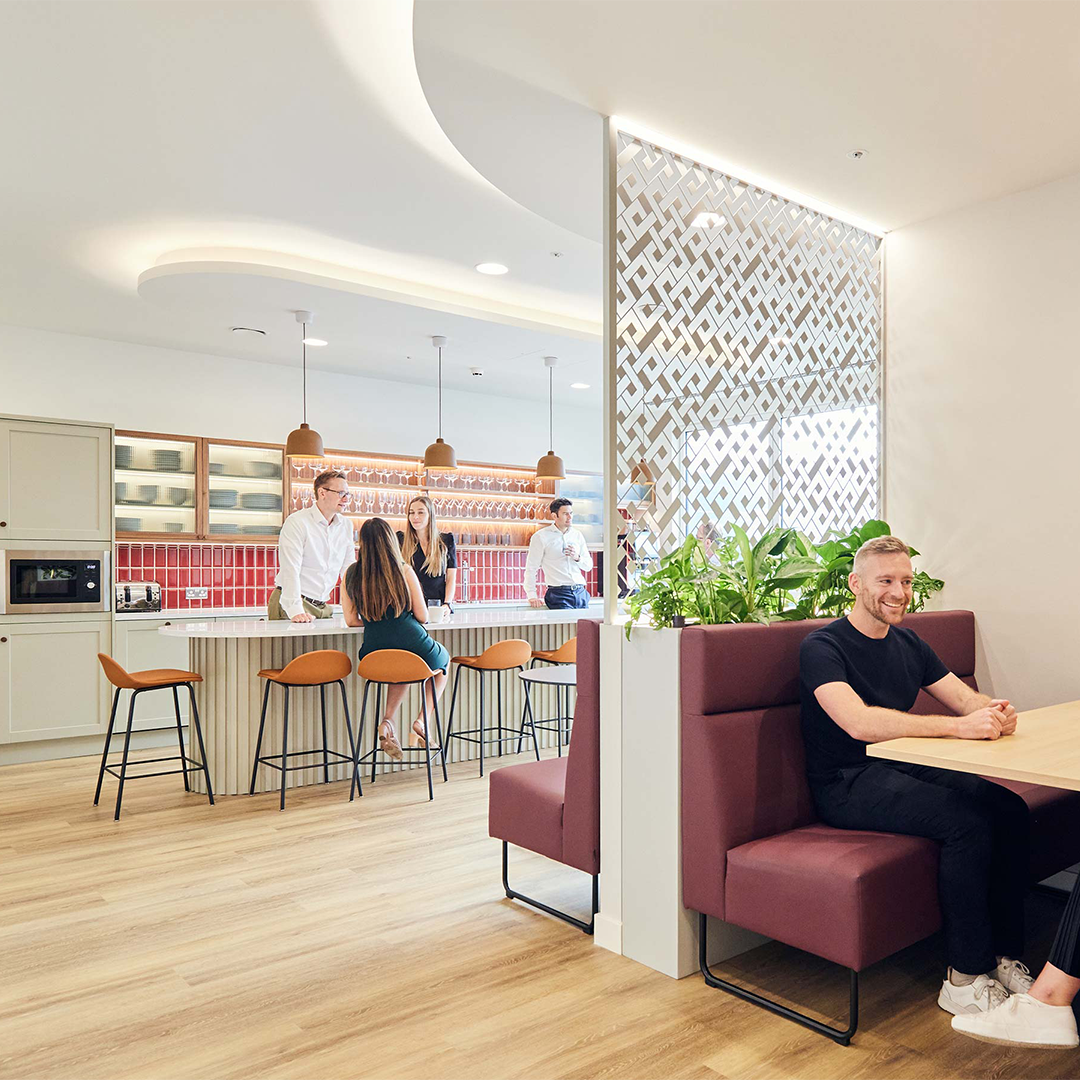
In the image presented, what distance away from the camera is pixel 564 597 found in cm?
751

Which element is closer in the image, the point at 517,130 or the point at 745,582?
the point at 745,582

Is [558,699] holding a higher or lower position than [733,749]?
lower

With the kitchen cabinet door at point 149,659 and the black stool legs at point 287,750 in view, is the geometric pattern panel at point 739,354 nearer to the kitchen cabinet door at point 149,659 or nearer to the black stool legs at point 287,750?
the black stool legs at point 287,750

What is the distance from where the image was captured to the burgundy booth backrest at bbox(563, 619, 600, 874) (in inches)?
126

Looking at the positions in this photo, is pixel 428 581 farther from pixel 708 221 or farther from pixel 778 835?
pixel 778 835

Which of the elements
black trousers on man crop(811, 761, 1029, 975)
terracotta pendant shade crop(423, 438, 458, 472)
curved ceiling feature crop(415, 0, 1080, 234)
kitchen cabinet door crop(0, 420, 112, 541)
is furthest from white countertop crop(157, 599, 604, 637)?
black trousers on man crop(811, 761, 1029, 975)

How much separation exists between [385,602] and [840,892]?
3.19m

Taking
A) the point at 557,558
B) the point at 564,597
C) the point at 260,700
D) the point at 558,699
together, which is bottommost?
the point at 558,699

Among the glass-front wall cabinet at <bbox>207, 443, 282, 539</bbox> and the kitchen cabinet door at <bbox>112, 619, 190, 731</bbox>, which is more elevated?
the glass-front wall cabinet at <bbox>207, 443, 282, 539</bbox>

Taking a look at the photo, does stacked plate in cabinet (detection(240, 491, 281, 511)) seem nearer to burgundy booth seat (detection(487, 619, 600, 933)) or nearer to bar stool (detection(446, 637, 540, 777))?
bar stool (detection(446, 637, 540, 777))

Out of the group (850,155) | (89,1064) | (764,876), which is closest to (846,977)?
(764,876)

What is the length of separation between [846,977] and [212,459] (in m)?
6.18

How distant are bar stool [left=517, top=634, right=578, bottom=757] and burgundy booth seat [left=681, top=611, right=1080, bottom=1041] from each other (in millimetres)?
2701

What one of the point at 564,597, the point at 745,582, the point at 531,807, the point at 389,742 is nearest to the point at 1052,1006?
the point at 745,582
